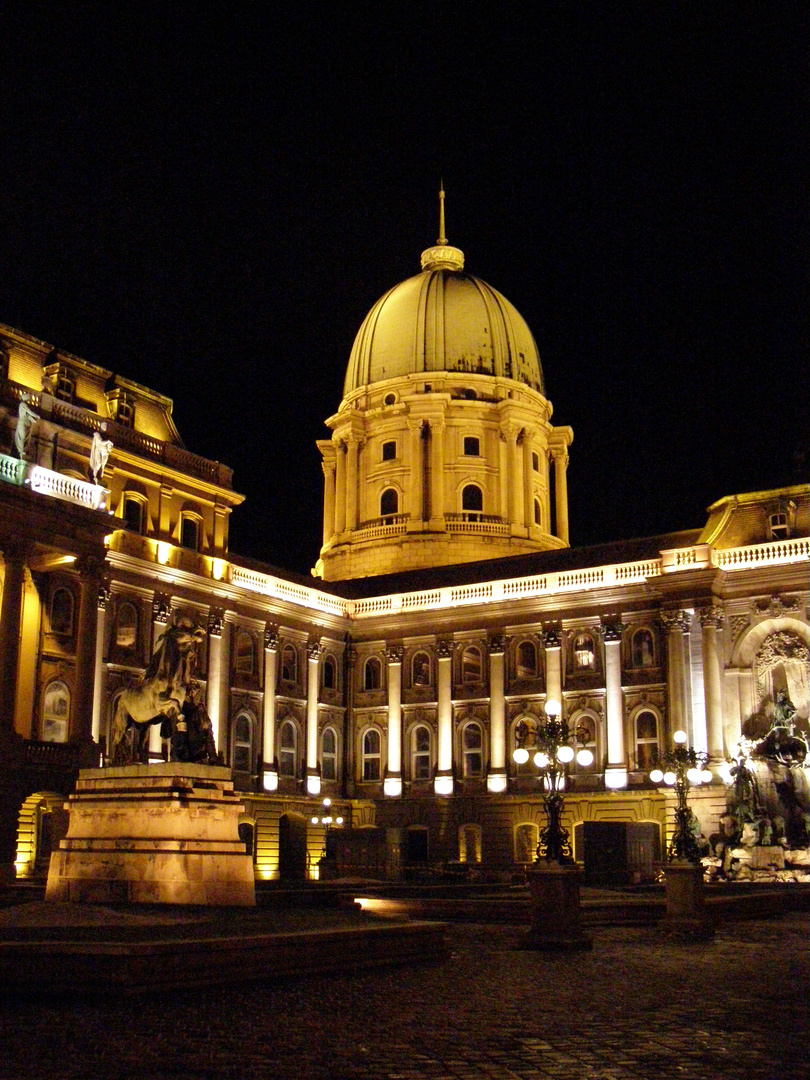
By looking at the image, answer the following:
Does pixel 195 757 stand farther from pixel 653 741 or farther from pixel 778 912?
pixel 653 741

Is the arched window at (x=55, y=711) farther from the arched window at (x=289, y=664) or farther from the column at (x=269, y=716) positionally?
the arched window at (x=289, y=664)

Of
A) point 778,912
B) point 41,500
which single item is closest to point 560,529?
point 41,500

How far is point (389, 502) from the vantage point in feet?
288

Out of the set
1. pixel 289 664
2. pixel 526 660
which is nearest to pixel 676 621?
pixel 526 660

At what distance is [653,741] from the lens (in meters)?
63.0

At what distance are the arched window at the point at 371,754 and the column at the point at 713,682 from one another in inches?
739

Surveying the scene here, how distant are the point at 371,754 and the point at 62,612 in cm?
2237

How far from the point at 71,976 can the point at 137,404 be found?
162 ft

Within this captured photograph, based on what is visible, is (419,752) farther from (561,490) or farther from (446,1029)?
(446,1029)

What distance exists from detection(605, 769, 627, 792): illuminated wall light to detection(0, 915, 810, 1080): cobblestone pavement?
42098mm

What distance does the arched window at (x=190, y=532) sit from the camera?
63.9 metres

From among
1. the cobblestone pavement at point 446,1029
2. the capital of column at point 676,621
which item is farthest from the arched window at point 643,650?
the cobblestone pavement at point 446,1029

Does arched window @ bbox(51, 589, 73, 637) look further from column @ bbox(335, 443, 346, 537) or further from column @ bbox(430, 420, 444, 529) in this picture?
column @ bbox(335, 443, 346, 537)

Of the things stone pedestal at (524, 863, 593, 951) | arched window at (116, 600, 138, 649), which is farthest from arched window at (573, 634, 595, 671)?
stone pedestal at (524, 863, 593, 951)
